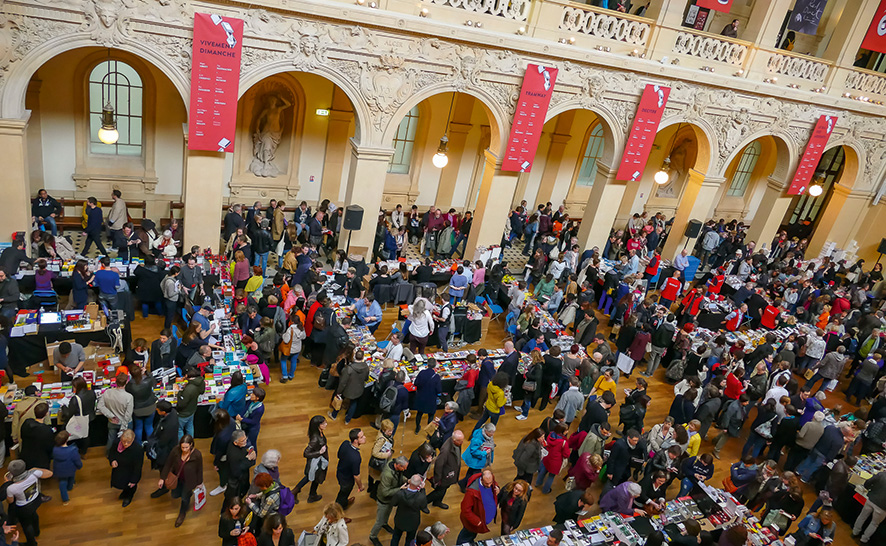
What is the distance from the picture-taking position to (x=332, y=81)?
493 inches

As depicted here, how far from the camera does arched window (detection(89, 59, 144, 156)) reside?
1381cm

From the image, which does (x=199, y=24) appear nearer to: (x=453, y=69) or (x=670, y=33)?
(x=453, y=69)

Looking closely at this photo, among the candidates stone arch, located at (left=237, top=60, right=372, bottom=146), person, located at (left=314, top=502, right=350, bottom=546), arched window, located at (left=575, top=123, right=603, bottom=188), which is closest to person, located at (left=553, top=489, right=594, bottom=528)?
person, located at (left=314, top=502, right=350, bottom=546)

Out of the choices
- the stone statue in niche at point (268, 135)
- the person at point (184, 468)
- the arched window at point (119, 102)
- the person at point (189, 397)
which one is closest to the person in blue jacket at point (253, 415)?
the person at point (189, 397)

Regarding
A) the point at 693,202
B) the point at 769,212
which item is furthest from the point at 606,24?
the point at 769,212

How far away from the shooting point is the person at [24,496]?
20.7 ft

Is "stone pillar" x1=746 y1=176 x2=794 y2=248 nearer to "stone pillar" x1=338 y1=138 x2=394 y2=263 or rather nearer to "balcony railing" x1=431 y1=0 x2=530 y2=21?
"balcony railing" x1=431 y1=0 x2=530 y2=21

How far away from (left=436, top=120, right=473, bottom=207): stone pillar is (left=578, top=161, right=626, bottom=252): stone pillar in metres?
4.01

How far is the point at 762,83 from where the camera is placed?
52.7ft

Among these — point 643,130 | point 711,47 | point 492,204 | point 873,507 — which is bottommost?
point 873,507

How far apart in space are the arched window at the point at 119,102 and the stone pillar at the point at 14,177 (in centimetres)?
313

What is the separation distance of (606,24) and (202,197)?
31.8 ft

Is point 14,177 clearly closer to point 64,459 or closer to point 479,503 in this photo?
point 64,459

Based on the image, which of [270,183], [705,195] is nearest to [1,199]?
[270,183]
